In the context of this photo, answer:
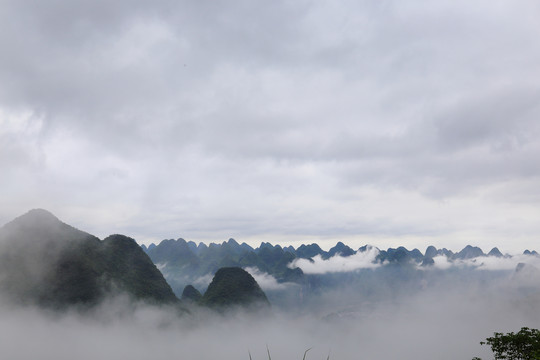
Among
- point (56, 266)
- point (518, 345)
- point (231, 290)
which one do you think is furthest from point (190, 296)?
point (518, 345)

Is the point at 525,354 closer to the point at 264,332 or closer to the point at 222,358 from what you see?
the point at 222,358

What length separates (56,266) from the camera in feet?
356

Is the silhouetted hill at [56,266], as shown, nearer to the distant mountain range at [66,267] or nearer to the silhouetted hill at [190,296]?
the distant mountain range at [66,267]

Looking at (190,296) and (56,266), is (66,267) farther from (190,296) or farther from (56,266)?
(190,296)

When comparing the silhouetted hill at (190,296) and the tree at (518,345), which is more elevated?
the tree at (518,345)

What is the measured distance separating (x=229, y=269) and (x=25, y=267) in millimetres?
80924

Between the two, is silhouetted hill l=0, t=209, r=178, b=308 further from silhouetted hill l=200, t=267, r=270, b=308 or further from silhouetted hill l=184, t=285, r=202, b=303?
silhouetted hill l=184, t=285, r=202, b=303

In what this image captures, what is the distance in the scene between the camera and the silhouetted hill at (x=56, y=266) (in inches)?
4144

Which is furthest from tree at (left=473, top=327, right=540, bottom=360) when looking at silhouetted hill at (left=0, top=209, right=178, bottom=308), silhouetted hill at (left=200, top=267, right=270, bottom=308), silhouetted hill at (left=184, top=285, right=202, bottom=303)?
silhouetted hill at (left=184, top=285, right=202, bottom=303)

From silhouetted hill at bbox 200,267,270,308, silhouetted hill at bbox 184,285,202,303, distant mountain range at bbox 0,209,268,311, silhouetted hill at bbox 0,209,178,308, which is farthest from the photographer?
silhouetted hill at bbox 184,285,202,303

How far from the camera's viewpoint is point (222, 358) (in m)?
146

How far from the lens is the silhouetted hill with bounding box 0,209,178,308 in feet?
345

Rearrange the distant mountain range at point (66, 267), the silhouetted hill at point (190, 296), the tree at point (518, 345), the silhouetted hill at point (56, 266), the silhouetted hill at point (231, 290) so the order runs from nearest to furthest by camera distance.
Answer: the tree at point (518, 345)
the silhouetted hill at point (56, 266)
the distant mountain range at point (66, 267)
the silhouetted hill at point (231, 290)
the silhouetted hill at point (190, 296)

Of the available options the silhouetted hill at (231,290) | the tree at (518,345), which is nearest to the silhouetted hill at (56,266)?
the silhouetted hill at (231,290)
